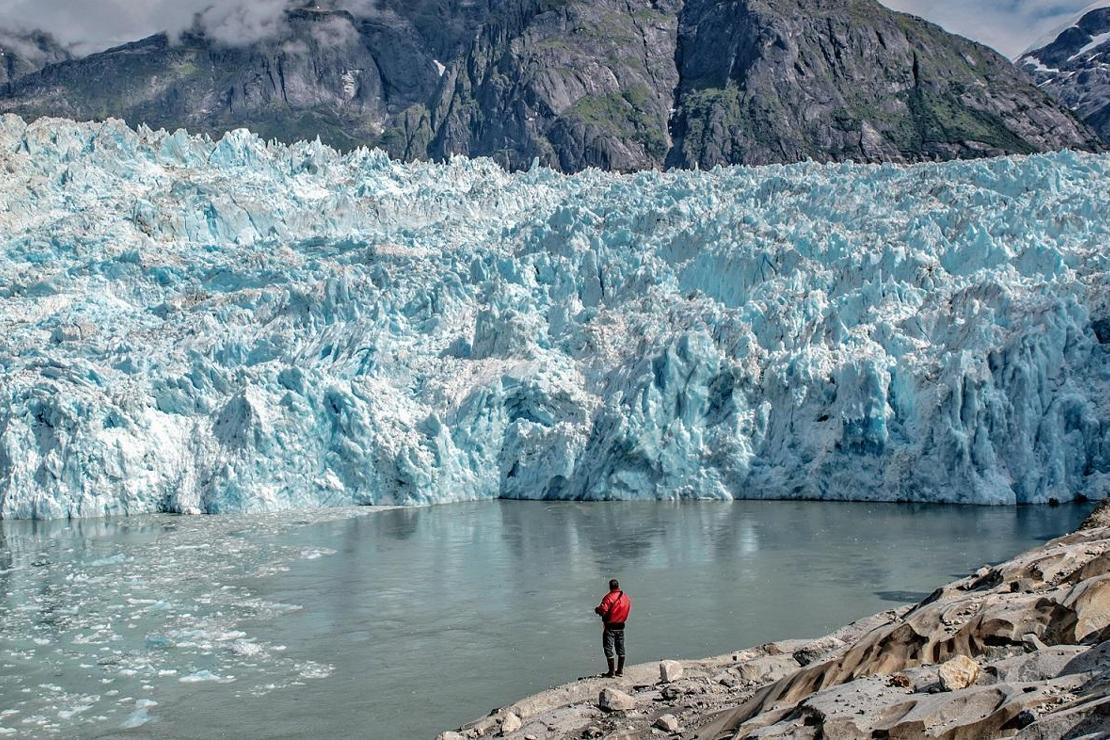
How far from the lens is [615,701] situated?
7.86m

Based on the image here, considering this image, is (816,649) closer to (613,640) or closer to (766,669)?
(766,669)

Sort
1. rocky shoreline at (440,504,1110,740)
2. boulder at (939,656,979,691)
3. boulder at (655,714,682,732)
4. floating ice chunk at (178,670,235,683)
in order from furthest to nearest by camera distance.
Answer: floating ice chunk at (178,670,235,683), boulder at (655,714,682,732), boulder at (939,656,979,691), rocky shoreline at (440,504,1110,740)

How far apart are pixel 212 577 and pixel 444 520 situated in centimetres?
667

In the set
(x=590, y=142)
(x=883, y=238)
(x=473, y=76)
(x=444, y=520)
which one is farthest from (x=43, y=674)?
(x=473, y=76)

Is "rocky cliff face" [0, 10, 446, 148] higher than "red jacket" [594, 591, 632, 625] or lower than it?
higher

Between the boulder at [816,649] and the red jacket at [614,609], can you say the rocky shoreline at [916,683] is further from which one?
the red jacket at [614,609]

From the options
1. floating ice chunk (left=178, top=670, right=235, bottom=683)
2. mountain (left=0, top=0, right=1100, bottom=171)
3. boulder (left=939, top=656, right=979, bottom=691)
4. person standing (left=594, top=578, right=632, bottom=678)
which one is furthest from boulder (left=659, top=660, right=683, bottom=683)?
mountain (left=0, top=0, right=1100, bottom=171)

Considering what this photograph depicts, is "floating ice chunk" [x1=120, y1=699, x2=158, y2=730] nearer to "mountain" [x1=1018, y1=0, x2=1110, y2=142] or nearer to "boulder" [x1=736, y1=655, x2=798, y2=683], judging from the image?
"boulder" [x1=736, y1=655, x2=798, y2=683]

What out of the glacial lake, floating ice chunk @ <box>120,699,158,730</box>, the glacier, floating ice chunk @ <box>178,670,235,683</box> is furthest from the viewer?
the glacier

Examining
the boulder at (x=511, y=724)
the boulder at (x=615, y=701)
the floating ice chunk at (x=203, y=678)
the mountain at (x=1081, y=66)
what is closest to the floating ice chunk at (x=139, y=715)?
the floating ice chunk at (x=203, y=678)

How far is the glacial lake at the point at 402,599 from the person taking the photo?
1011cm

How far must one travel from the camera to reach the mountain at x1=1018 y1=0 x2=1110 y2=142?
91.1 m

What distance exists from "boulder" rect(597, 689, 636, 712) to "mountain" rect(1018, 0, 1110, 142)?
87034mm

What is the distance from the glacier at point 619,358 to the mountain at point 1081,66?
65213mm
